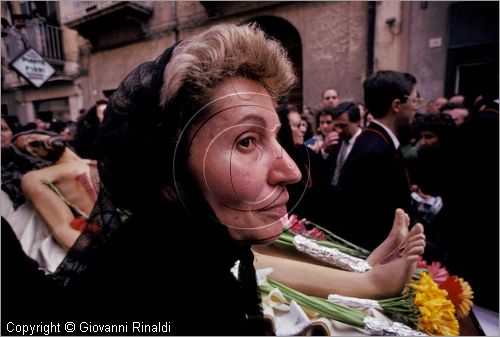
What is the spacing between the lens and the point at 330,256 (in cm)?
124

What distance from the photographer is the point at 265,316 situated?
1.05 metres

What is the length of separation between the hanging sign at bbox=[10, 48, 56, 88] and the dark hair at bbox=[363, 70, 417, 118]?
2950 millimetres

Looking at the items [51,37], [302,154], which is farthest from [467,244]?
[51,37]

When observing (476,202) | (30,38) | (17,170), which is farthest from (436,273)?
(30,38)

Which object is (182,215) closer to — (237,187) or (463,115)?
(237,187)

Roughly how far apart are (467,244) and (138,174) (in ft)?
9.08

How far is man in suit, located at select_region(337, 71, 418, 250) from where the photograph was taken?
4.33 feet

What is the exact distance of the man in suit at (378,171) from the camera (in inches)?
52.0

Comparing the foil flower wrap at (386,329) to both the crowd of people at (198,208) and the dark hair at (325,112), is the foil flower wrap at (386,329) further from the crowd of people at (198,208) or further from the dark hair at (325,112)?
the dark hair at (325,112)

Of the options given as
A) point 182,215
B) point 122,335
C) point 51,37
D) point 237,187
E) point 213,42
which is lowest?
point 122,335

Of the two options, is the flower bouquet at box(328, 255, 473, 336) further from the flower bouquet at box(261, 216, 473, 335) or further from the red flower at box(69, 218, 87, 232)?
the red flower at box(69, 218, 87, 232)

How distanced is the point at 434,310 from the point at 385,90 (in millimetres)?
1284

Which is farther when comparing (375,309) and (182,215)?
(375,309)

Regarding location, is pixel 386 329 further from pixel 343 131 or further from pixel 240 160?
pixel 343 131
